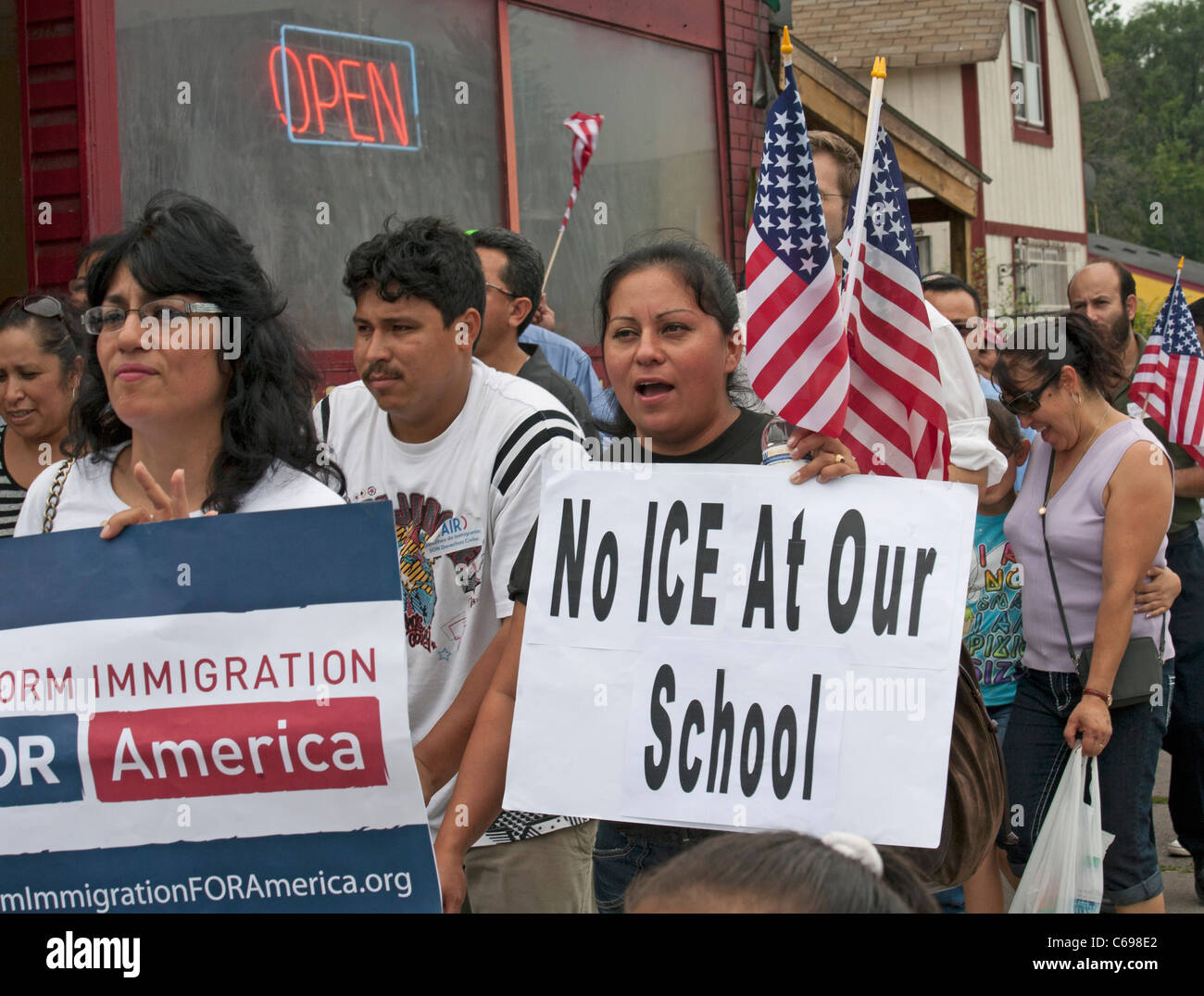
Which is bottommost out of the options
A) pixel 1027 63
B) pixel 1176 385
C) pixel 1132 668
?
pixel 1132 668

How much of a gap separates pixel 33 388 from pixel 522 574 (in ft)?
8.05

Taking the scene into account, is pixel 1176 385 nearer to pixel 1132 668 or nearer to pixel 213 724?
pixel 1132 668

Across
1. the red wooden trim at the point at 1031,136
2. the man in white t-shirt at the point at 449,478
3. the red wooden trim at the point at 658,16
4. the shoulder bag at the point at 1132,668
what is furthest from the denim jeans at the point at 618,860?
the red wooden trim at the point at 1031,136

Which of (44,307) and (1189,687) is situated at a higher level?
(44,307)

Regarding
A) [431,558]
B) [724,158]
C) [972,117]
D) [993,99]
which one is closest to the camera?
[431,558]

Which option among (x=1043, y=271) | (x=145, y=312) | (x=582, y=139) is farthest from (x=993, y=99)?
(x=145, y=312)

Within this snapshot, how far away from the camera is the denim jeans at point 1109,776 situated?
424cm

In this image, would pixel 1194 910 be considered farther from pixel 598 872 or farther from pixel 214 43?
pixel 214 43

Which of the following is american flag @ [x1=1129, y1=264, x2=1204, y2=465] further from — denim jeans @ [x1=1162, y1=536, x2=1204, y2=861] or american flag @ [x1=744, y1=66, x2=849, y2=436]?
american flag @ [x1=744, y1=66, x2=849, y2=436]

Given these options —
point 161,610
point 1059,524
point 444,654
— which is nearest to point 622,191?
point 1059,524

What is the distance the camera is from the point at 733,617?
9.15 feet

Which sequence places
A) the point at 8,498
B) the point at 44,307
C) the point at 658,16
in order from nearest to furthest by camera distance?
the point at 8,498 < the point at 44,307 < the point at 658,16

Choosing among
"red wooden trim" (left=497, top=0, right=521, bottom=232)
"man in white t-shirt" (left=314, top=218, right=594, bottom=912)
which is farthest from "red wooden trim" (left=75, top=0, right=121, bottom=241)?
"man in white t-shirt" (left=314, top=218, right=594, bottom=912)

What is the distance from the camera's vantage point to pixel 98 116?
6484 millimetres
